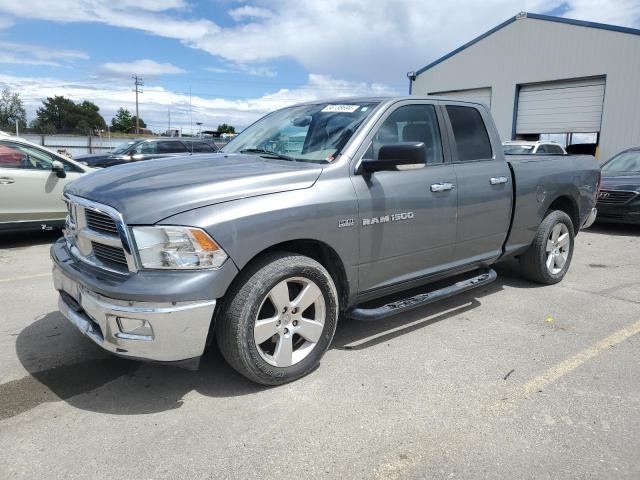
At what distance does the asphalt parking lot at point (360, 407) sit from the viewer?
2.53 metres

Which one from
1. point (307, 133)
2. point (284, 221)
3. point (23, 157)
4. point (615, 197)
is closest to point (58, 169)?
point (23, 157)

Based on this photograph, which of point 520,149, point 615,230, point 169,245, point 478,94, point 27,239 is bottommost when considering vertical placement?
point 27,239

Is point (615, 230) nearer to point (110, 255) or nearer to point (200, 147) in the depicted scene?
point (110, 255)

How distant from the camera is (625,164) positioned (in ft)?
Result: 36.0

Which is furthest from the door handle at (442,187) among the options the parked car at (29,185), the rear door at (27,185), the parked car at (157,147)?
the parked car at (157,147)

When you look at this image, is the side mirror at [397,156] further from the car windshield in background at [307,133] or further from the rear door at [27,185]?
the rear door at [27,185]

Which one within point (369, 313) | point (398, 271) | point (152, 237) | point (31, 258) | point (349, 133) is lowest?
point (31, 258)

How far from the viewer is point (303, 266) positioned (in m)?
3.19

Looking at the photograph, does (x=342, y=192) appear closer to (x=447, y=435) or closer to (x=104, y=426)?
(x=447, y=435)

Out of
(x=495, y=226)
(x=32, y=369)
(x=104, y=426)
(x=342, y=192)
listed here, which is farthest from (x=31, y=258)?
(x=495, y=226)

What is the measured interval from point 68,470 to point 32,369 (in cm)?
131

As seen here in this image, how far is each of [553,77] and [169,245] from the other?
1962 cm

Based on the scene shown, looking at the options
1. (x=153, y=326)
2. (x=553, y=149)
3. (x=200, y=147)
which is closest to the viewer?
(x=153, y=326)

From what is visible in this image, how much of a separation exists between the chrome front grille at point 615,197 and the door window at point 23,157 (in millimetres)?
9683
